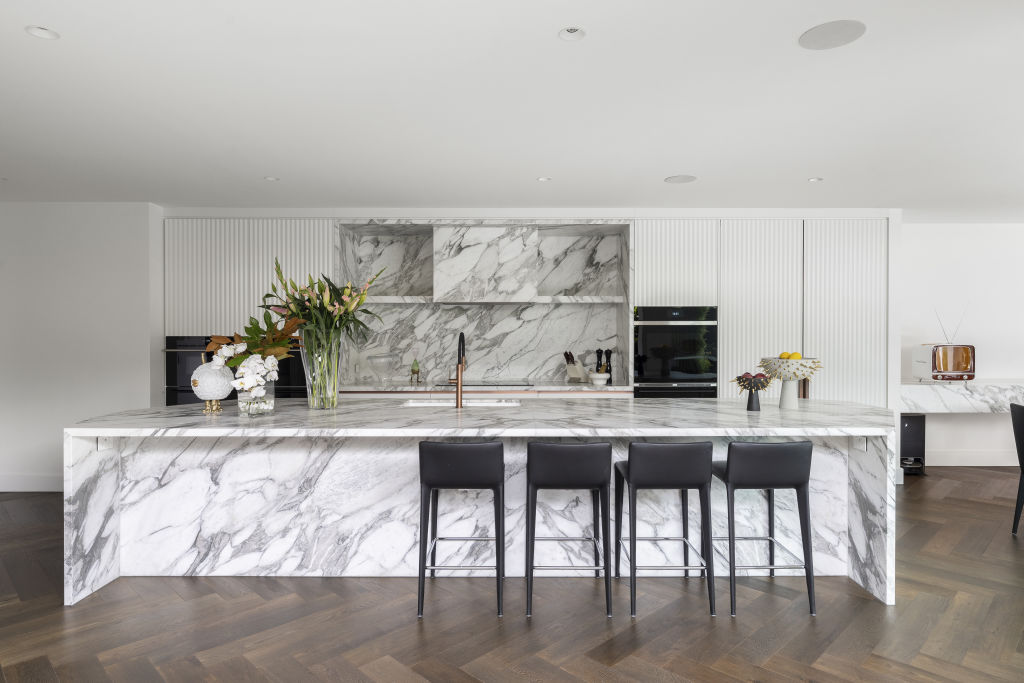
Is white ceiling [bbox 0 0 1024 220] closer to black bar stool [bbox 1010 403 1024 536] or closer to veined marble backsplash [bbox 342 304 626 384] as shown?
veined marble backsplash [bbox 342 304 626 384]

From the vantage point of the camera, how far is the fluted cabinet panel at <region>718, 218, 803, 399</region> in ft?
17.0

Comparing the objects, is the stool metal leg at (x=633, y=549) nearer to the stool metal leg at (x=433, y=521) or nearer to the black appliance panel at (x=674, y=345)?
the stool metal leg at (x=433, y=521)

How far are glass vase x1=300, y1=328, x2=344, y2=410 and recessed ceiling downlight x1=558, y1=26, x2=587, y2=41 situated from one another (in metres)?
1.90

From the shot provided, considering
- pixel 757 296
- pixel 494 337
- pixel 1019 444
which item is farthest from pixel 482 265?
pixel 1019 444

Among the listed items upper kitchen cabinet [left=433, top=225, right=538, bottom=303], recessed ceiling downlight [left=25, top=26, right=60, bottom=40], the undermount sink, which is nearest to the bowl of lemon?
the undermount sink

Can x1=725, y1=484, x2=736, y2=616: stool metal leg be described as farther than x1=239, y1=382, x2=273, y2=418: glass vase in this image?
No

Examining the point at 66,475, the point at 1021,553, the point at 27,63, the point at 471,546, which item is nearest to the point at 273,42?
the point at 27,63

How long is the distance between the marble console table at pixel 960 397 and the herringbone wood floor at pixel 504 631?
228 cm

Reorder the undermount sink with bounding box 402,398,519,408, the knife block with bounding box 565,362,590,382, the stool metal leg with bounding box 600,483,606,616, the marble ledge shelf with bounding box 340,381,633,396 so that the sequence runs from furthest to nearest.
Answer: the knife block with bounding box 565,362,590,382 → the marble ledge shelf with bounding box 340,381,633,396 → the undermount sink with bounding box 402,398,519,408 → the stool metal leg with bounding box 600,483,606,616

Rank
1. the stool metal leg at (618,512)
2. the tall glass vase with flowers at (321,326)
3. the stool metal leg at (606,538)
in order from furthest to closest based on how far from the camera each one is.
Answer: the tall glass vase with flowers at (321,326) → the stool metal leg at (618,512) → the stool metal leg at (606,538)

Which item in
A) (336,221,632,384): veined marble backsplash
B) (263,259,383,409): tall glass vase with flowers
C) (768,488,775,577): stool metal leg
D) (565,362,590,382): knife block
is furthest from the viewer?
(336,221,632,384): veined marble backsplash

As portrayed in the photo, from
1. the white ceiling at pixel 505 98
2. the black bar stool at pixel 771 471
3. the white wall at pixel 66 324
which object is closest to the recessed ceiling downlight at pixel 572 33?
the white ceiling at pixel 505 98

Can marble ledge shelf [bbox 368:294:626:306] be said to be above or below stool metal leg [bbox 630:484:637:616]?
above

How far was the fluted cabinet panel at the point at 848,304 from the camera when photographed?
517 centimetres
